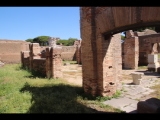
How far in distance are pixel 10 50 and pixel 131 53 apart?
70.7ft

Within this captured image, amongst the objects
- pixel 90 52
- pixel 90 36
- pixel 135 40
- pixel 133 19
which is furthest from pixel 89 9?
pixel 135 40

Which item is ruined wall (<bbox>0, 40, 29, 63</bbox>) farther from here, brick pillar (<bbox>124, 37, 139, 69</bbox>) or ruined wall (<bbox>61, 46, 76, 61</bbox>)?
brick pillar (<bbox>124, 37, 139, 69</bbox>)

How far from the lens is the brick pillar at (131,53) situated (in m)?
14.8

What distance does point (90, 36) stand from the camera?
597 centimetres

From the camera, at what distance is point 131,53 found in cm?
1495

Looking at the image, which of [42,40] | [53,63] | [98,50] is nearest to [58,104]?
[98,50]

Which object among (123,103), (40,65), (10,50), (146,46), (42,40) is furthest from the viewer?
(42,40)

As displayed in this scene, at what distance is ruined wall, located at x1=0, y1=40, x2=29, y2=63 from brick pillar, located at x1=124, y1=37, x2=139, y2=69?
20.3m

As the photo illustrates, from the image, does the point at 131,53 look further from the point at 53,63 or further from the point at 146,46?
the point at 53,63

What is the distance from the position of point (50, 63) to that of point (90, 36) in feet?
15.9

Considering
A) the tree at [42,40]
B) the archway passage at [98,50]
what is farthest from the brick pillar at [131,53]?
the tree at [42,40]

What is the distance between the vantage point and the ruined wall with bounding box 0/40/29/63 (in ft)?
89.4

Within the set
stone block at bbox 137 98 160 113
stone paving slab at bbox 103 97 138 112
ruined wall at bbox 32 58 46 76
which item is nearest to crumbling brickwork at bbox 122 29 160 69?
ruined wall at bbox 32 58 46 76
